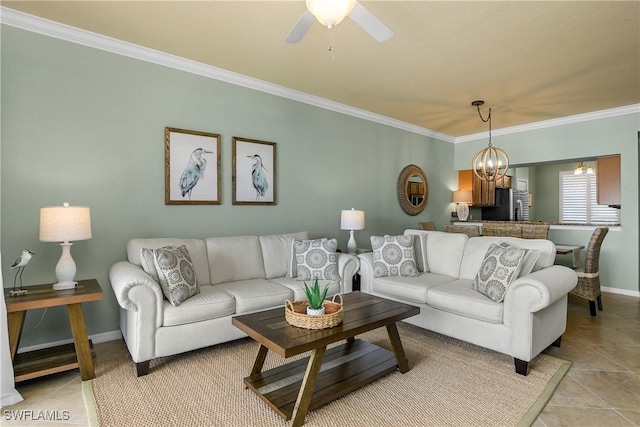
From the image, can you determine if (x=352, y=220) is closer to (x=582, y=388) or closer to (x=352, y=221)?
(x=352, y=221)

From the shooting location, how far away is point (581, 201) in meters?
7.99

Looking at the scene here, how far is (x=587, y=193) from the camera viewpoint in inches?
310

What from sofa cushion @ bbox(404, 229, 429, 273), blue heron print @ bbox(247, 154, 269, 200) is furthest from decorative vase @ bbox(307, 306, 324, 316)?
blue heron print @ bbox(247, 154, 269, 200)

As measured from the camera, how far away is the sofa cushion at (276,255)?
11.6 feet

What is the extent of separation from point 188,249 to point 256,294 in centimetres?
80

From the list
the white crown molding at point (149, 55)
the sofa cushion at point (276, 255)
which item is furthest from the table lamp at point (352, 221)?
the white crown molding at point (149, 55)

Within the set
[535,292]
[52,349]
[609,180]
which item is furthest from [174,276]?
[609,180]

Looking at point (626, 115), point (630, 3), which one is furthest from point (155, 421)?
point (626, 115)

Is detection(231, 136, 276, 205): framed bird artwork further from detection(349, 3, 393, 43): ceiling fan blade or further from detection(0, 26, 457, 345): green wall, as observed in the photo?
detection(349, 3, 393, 43): ceiling fan blade

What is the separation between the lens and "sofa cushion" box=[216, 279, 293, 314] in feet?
9.18

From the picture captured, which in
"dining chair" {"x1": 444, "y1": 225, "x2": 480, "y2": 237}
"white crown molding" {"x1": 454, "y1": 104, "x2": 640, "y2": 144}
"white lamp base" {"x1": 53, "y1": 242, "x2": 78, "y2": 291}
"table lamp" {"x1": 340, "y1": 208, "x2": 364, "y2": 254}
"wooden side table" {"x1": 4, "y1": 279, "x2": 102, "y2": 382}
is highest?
"white crown molding" {"x1": 454, "y1": 104, "x2": 640, "y2": 144}

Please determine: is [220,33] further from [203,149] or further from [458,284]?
[458,284]

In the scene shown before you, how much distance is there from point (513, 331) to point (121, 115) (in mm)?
3708

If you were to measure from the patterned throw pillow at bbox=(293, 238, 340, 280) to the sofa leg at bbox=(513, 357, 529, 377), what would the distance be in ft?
5.38
